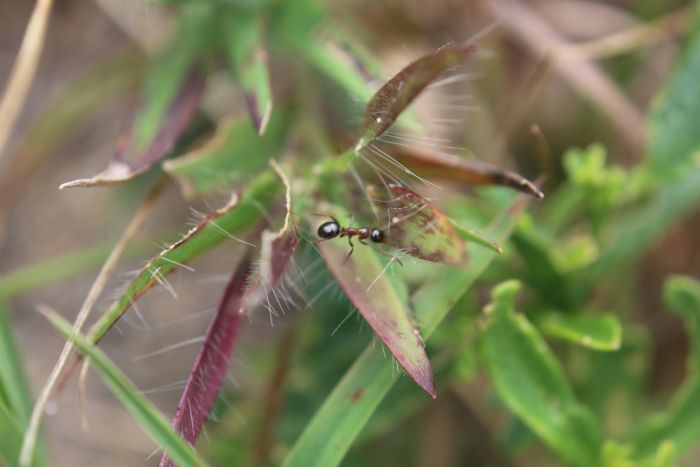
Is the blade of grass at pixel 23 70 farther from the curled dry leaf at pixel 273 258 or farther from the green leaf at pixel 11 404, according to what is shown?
the curled dry leaf at pixel 273 258

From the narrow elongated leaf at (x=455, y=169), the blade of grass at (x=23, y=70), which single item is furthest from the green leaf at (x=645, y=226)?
the blade of grass at (x=23, y=70)

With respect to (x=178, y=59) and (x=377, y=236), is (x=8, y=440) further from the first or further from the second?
(x=178, y=59)

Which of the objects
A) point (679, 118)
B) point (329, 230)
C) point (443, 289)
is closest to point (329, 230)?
point (329, 230)

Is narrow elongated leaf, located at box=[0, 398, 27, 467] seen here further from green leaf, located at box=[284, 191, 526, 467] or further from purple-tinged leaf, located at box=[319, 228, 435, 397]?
purple-tinged leaf, located at box=[319, 228, 435, 397]

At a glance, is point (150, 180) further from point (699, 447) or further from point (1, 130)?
point (699, 447)

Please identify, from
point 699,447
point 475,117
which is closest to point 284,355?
point 475,117
